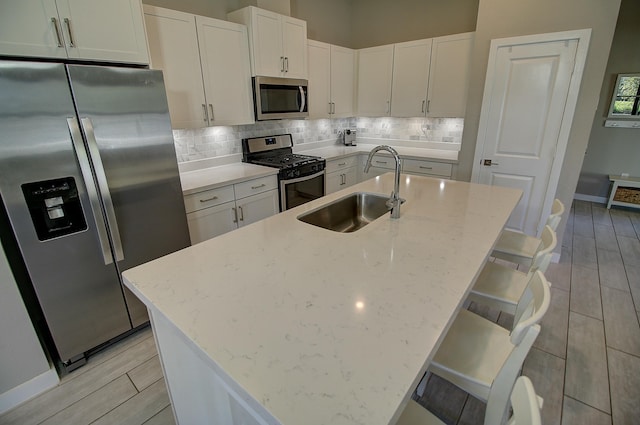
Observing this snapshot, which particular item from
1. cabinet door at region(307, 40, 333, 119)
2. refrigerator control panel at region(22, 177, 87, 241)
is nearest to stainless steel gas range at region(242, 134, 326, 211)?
cabinet door at region(307, 40, 333, 119)

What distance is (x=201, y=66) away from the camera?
2658 millimetres

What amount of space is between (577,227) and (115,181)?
5113 millimetres

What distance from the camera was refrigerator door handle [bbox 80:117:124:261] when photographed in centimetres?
173

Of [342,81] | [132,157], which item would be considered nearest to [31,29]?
[132,157]

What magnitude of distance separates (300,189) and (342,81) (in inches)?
73.3

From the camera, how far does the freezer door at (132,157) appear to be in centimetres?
175

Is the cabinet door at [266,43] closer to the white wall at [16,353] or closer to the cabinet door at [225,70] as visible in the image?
the cabinet door at [225,70]

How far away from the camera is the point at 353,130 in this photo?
4.86 meters

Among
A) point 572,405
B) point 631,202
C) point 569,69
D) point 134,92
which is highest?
point 569,69

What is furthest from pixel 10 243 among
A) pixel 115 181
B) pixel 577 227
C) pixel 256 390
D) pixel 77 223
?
pixel 577 227

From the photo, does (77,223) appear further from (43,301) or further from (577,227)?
(577,227)

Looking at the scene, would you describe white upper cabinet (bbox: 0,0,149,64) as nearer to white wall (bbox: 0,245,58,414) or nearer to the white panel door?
white wall (bbox: 0,245,58,414)

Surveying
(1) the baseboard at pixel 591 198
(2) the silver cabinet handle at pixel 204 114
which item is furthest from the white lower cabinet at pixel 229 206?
(1) the baseboard at pixel 591 198

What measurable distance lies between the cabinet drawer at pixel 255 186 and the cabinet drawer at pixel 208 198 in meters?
0.09
